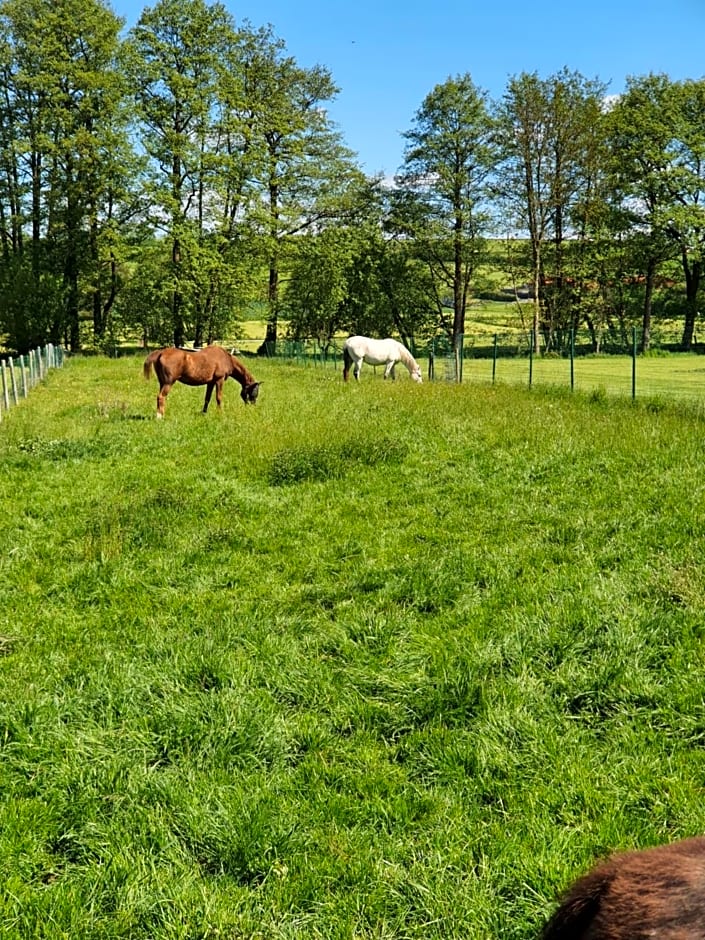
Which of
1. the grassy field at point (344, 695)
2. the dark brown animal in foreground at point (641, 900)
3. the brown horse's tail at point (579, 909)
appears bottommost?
the grassy field at point (344, 695)

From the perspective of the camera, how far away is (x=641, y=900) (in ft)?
4.49

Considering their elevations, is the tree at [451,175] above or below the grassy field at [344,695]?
above

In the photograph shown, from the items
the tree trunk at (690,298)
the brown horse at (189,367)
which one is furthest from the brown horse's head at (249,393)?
the tree trunk at (690,298)

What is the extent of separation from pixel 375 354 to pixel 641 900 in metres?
21.2

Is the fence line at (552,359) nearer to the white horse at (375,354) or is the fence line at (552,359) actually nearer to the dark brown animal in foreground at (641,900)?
the white horse at (375,354)

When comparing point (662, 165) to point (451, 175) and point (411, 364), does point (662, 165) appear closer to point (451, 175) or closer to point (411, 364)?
point (451, 175)

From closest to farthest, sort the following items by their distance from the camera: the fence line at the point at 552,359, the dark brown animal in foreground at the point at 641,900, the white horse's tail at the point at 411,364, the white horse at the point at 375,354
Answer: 1. the dark brown animal in foreground at the point at 641,900
2. the white horse's tail at the point at 411,364
3. the white horse at the point at 375,354
4. the fence line at the point at 552,359

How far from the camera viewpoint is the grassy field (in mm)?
2543

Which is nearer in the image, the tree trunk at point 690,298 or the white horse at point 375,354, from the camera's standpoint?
the white horse at point 375,354

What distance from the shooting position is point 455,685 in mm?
3795

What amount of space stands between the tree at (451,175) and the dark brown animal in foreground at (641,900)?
37.9 m

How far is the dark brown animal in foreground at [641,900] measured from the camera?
1.28 meters

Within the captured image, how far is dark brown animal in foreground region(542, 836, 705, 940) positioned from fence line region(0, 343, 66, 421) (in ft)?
45.5

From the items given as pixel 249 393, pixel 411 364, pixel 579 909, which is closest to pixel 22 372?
pixel 249 393
